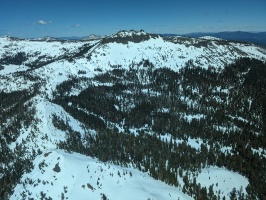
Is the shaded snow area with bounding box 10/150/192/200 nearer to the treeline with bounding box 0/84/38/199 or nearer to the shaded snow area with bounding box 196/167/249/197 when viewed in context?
the treeline with bounding box 0/84/38/199

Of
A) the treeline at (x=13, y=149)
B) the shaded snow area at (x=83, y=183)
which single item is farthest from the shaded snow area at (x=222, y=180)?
the treeline at (x=13, y=149)

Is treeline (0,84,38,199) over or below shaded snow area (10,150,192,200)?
below

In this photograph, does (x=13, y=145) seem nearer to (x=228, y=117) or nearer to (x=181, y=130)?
(x=181, y=130)

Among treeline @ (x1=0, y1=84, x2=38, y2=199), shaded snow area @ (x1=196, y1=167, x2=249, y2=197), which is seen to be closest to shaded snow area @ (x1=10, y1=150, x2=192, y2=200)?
treeline @ (x1=0, y1=84, x2=38, y2=199)

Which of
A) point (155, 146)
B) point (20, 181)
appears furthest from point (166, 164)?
point (20, 181)

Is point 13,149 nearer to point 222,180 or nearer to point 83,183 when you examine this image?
point 83,183

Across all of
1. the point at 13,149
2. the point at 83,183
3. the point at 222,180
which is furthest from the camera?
the point at 13,149

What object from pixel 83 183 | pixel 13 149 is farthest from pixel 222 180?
pixel 13 149

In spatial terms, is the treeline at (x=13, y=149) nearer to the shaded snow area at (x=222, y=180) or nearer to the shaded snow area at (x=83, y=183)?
the shaded snow area at (x=83, y=183)

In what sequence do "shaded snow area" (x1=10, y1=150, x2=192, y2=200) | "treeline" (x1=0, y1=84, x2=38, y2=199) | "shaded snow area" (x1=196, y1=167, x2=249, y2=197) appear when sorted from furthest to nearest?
"shaded snow area" (x1=196, y1=167, x2=249, y2=197)
"treeline" (x1=0, y1=84, x2=38, y2=199)
"shaded snow area" (x1=10, y1=150, x2=192, y2=200)
